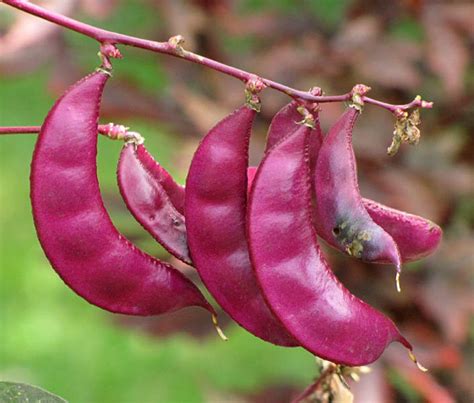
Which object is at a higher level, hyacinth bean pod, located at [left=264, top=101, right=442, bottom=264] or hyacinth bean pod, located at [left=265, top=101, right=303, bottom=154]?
hyacinth bean pod, located at [left=265, top=101, right=303, bottom=154]

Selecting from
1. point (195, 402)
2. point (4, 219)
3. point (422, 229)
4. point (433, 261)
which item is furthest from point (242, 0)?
point (422, 229)

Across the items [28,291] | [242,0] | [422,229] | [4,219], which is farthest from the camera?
[4,219]

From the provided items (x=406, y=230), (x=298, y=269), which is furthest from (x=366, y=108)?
(x=298, y=269)

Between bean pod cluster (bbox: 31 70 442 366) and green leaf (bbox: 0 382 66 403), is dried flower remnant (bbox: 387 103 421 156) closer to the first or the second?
bean pod cluster (bbox: 31 70 442 366)

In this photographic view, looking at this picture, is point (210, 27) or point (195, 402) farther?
point (195, 402)

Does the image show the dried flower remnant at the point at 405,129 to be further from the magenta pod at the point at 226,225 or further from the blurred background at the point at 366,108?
the blurred background at the point at 366,108

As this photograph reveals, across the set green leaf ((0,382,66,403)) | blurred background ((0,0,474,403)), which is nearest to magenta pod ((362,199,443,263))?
green leaf ((0,382,66,403))

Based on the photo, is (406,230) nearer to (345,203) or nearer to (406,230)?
(406,230)

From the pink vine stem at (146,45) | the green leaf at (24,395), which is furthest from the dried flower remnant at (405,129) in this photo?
the green leaf at (24,395)

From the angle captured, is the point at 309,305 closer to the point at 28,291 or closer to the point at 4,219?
the point at 28,291
